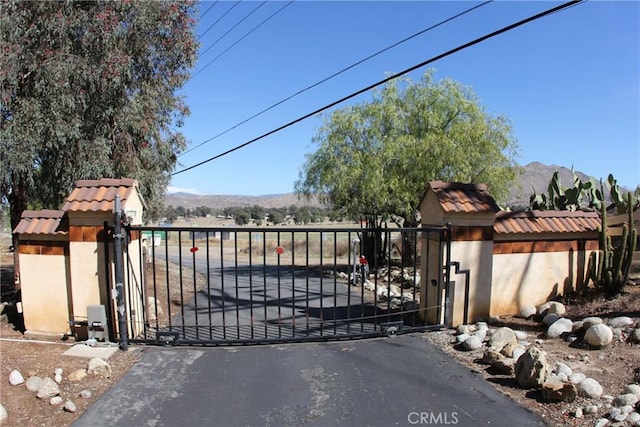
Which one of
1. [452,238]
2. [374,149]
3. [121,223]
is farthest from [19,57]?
[374,149]

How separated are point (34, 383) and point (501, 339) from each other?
17.0ft

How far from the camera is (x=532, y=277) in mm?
6742

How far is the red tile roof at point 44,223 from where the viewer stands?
5.84 metres

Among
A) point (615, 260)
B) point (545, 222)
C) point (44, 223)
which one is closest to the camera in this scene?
point (44, 223)

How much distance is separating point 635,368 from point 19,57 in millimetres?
10370

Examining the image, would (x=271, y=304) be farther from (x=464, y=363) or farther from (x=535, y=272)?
(x=535, y=272)

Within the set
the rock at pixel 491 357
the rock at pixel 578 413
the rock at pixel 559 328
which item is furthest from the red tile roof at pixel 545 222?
the rock at pixel 578 413

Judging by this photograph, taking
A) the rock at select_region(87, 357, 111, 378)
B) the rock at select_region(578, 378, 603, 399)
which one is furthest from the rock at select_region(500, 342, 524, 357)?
the rock at select_region(87, 357, 111, 378)

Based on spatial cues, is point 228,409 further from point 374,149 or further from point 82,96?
point 374,149

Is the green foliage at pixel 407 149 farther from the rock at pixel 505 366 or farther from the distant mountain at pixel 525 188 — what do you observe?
the rock at pixel 505 366

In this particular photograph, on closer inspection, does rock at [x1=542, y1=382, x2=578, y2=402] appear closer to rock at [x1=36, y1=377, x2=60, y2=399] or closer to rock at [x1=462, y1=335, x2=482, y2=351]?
rock at [x1=462, y1=335, x2=482, y2=351]

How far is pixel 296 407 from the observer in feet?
13.0

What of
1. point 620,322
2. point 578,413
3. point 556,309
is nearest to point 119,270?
point 578,413

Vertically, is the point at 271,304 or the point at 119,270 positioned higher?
the point at 119,270
